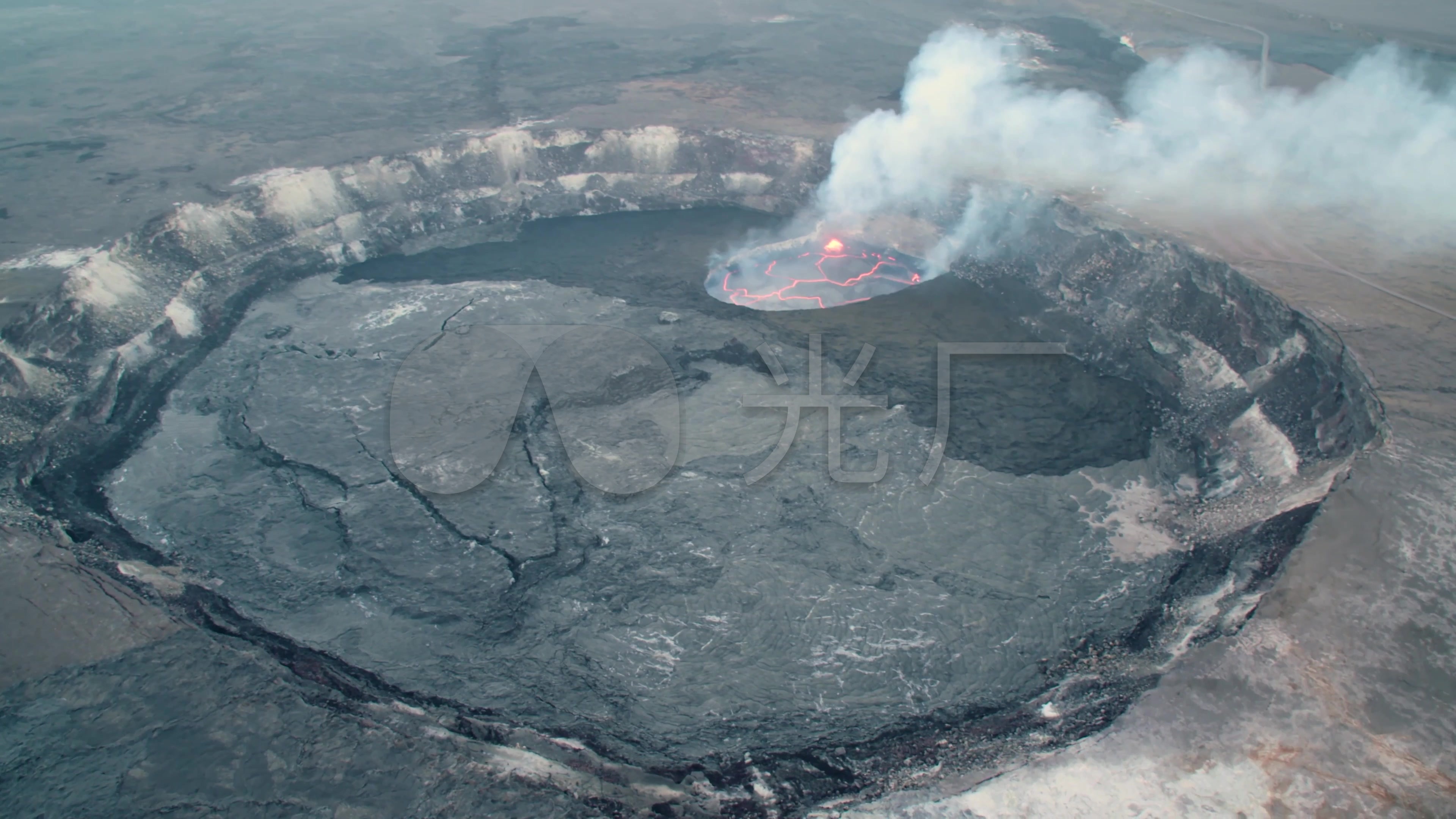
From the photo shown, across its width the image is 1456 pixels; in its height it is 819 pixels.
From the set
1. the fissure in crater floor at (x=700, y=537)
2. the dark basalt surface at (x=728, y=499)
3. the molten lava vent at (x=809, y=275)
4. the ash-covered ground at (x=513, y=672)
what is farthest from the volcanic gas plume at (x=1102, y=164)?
the fissure in crater floor at (x=700, y=537)

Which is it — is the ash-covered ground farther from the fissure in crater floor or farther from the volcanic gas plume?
the volcanic gas plume

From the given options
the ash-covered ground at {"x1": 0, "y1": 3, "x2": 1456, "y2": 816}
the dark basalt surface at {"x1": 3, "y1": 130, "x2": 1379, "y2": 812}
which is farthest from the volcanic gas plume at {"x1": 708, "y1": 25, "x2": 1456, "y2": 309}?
the ash-covered ground at {"x1": 0, "y1": 3, "x2": 1456, "y2": 816}

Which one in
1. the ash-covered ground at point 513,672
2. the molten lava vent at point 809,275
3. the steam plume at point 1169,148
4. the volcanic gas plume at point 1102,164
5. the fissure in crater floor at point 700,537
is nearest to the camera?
the ash-covered ground at point 513,672

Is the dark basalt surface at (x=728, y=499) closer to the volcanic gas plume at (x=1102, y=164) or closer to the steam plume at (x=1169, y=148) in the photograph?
the volcanic gas plume at (x=1102, y=164)

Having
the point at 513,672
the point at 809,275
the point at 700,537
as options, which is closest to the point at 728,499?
the point at 700,537

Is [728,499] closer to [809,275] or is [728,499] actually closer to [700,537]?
[700,537]
